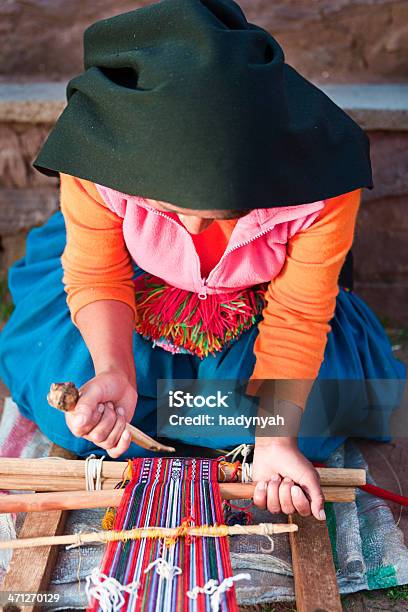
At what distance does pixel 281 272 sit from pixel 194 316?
0.24 metres

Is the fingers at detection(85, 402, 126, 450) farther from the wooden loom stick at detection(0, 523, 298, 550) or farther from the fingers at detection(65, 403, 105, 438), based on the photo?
the wooden loom stick at detection(0, 523, 298, 550)

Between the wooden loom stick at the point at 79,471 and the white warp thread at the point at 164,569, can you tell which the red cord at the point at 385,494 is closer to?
the wooden loom stick at the point at 79,471

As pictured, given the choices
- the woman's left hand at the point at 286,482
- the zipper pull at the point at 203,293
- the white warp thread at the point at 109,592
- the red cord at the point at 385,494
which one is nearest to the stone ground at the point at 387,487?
the red cord at the point at 385,494

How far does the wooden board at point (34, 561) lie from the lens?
1.32 m

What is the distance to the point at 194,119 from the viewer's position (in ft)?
3.51

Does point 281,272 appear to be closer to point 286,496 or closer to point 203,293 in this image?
point 203,293

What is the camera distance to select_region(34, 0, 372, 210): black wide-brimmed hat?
108cm

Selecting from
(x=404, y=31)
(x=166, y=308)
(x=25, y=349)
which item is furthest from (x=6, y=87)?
(x=404, y=31)

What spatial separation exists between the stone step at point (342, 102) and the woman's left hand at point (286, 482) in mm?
1210

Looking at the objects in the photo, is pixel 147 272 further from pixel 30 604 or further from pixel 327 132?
pixel 30 604

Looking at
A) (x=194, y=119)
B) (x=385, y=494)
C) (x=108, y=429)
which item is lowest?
(x=385, y=494)

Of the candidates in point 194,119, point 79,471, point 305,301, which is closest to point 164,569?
point 79,471

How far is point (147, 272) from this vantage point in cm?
175

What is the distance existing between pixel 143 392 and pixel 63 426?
204 millimetres
